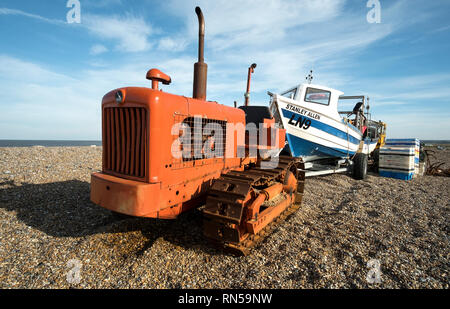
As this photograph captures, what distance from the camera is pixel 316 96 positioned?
8.64m

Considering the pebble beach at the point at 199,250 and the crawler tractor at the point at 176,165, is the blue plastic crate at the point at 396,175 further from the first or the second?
the crawler tractor at the point at 176,165

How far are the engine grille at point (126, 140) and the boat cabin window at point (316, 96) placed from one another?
Answer: 23.3 feet

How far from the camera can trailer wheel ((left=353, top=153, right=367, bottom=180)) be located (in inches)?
388

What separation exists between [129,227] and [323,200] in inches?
199

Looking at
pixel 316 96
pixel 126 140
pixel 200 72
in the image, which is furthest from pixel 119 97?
pixel 316 96

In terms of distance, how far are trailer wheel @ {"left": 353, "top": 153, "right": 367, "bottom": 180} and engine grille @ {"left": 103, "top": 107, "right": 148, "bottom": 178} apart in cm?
959

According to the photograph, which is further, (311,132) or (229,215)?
(311,132)

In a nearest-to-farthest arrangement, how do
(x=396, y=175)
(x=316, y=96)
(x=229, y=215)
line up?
(x=229, y=215) → (x=316, y=96) → (x=396, y=175)

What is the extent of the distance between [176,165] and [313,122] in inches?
243

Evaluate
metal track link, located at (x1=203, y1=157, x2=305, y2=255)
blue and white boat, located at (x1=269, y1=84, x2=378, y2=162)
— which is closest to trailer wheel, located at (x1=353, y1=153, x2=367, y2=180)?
blue and white boat, located at (x1=269, y1=84, x2=378, y2=162)

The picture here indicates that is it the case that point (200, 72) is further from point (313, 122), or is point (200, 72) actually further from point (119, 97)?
point (313, 122)

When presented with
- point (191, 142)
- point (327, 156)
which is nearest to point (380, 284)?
point (191, 142)

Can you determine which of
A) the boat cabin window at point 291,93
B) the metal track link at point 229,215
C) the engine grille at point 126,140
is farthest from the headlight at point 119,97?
the boat cabin window at point 291,93

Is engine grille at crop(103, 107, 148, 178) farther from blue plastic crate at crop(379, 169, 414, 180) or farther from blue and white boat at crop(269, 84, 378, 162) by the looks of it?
blue plastic crate at crop(379, 169, 414, 180)
